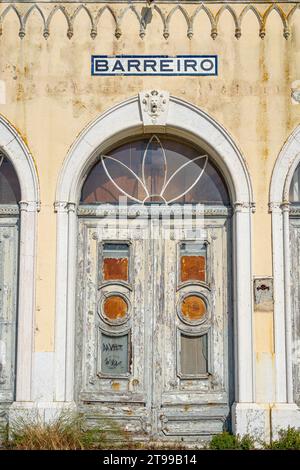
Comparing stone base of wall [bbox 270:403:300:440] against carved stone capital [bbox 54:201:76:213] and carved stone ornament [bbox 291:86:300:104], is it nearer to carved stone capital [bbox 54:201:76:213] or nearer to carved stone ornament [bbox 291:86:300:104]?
carved stone capital [bbox 54:201:76:213]

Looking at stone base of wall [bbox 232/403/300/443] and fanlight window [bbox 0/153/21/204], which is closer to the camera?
stone base of wall [bbox 232/403/300/443]

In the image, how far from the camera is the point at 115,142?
8820 millimetres

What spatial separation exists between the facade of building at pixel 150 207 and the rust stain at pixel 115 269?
2 centimetres

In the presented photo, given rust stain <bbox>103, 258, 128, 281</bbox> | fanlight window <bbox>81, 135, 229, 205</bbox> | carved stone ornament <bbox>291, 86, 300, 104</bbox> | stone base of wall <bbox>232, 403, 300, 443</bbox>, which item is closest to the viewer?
stone base of wall <bbox>232, 403, 300, 443</bbox>

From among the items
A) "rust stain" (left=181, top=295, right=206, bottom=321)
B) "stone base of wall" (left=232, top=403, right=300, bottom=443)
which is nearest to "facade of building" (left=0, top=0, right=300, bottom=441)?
"rust stain" (left=181, top=295, right=206, bottom=321)

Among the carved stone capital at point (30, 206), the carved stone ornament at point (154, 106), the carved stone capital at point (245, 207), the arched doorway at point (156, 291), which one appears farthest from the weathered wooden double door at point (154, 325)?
the carved stone ornament at point (154, 106)

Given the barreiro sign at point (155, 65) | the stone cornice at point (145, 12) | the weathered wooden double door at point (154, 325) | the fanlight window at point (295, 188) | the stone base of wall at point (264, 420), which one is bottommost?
the stone base of wall at point (264, 420)

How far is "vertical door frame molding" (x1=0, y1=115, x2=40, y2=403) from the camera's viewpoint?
8.22m

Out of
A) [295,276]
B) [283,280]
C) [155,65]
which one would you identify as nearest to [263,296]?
[283,280]

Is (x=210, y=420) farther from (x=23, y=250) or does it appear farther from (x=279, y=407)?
(x=23, y=250)

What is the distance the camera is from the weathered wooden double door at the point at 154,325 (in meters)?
8.46

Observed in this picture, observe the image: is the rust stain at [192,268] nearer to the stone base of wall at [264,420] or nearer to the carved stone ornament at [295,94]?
the stone base of wall at [264,420]

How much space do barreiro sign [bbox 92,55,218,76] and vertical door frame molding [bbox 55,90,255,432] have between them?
31 centimetres

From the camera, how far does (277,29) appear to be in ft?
28.5
